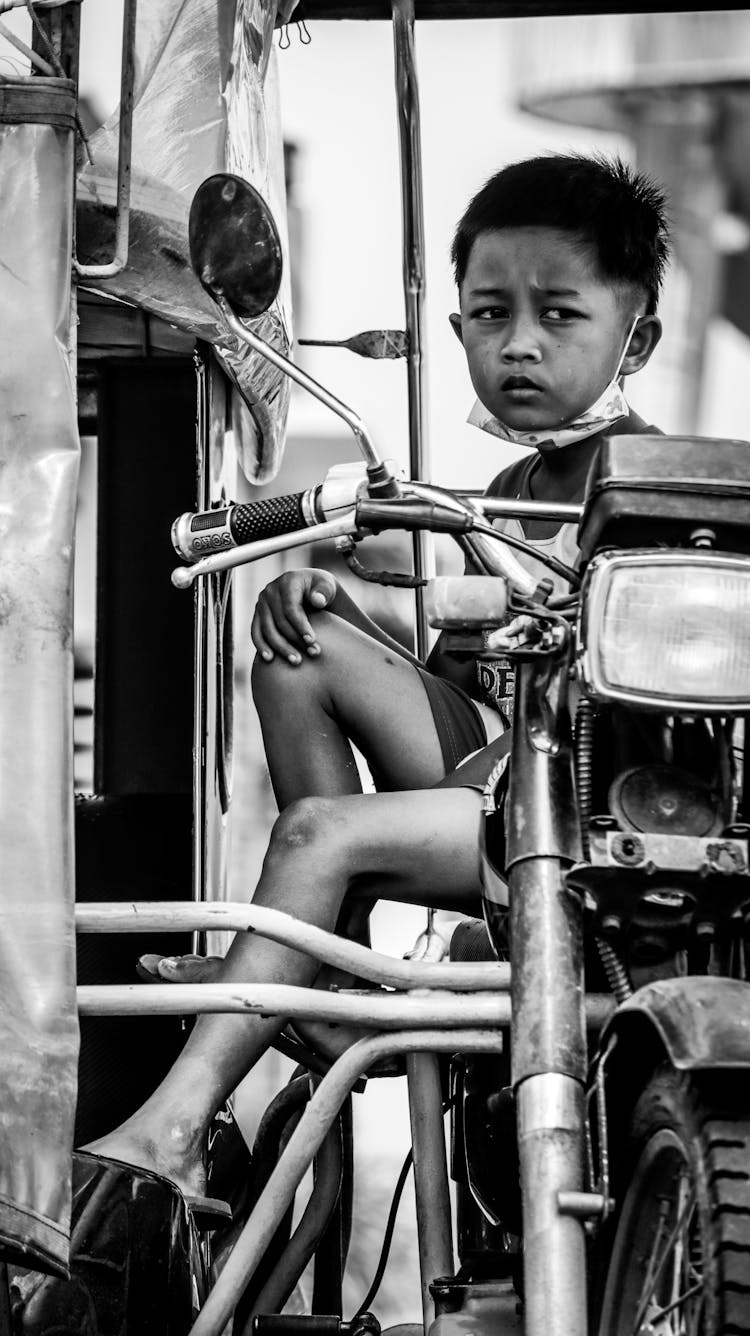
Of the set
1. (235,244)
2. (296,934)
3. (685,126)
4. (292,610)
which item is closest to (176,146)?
(292,610)

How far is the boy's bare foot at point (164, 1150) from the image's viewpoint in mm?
1787

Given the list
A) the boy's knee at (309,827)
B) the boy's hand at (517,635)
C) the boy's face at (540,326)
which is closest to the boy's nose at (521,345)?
the boy's face at (540,326)

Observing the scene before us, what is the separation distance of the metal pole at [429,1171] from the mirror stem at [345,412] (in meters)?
0.73

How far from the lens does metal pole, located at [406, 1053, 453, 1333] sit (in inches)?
77.0

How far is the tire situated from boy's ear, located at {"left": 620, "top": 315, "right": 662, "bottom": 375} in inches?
55.7

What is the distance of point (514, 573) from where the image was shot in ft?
5.21

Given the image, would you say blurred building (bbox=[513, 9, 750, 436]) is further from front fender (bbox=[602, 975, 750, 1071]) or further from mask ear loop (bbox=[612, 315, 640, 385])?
front fender (bbox=[602, 975, 750, 1071])

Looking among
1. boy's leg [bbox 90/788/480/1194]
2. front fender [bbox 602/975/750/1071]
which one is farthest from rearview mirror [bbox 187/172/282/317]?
front fender [bbox 602/975/750/1071]

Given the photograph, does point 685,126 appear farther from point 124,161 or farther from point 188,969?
point 188,969

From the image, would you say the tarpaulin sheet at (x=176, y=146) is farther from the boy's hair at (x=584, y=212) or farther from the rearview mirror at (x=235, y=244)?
the rearview mirror at (x=235, y=244)

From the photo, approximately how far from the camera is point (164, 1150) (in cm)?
181

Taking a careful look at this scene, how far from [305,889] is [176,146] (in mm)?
986

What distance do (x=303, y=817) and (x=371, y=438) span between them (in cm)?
54

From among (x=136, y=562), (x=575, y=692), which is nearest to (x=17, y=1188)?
(x=575, y=692)
